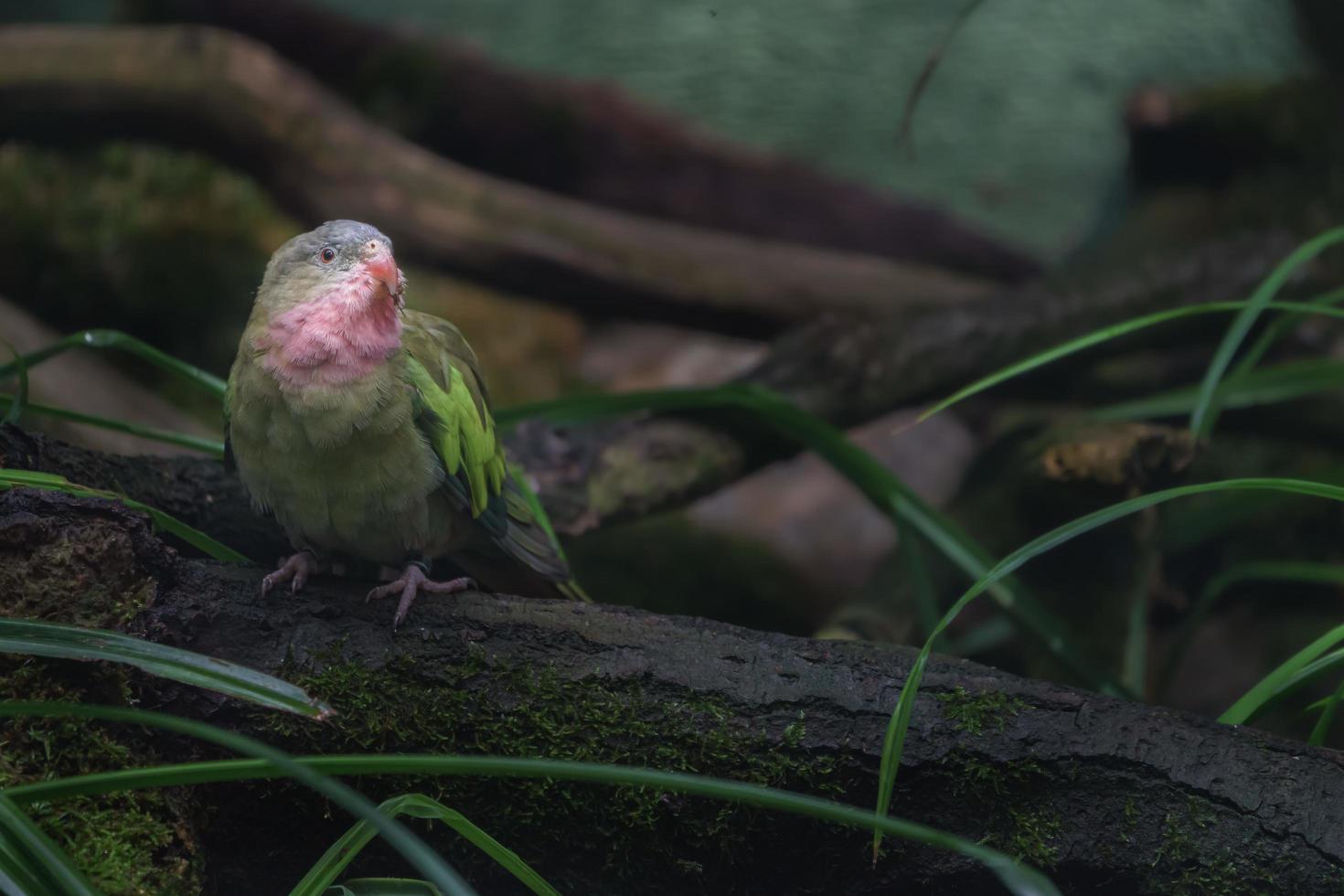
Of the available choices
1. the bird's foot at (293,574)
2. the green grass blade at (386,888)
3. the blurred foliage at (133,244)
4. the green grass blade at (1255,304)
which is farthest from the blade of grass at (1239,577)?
the blurred foliage at (133,244)

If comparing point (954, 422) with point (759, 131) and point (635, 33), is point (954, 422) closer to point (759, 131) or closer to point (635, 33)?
point (759, 131)

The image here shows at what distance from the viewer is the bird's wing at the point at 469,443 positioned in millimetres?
2385

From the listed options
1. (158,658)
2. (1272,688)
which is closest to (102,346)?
(158,658)

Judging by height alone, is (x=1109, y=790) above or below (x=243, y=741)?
below

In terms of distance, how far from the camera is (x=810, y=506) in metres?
5.29

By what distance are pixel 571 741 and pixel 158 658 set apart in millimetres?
735

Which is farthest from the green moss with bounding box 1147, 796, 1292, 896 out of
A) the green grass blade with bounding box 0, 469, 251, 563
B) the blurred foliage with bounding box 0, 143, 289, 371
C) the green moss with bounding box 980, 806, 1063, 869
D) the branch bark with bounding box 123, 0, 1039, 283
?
the branch bark with bounding box 123, 0, 1039, 283

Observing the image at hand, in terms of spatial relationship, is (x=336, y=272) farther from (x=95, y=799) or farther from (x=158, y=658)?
(x=95, y=799)

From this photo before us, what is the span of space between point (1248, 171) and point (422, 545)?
492 cm

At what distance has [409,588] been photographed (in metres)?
2.16

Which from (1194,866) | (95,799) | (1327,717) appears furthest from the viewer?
(1327,717)

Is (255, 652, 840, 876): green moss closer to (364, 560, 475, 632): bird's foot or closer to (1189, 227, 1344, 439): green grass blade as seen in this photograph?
(364, 560, 475, 632): bird's foot

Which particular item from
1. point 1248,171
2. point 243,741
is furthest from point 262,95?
point 1248,171

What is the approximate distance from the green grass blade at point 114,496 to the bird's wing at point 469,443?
526 mm
